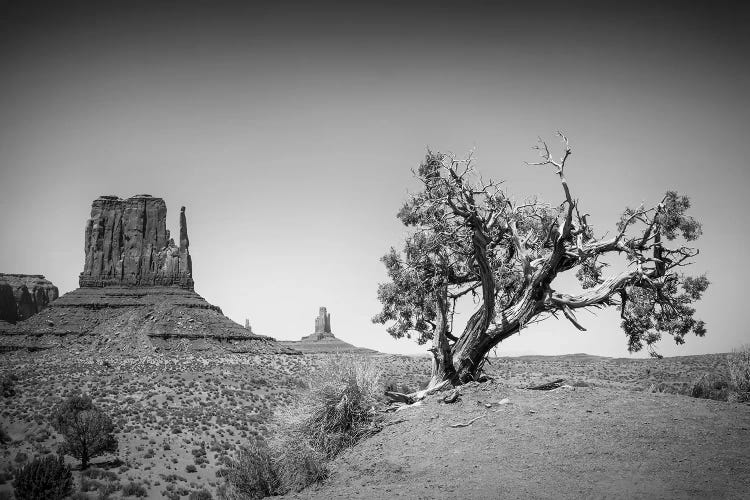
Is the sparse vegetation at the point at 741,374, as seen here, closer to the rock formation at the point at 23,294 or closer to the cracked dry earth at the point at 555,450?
the cracked dry earth at the point at 555,450

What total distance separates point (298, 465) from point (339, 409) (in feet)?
4.80

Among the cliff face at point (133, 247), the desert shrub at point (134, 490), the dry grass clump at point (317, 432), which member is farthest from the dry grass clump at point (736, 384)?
the cliff face at point (133, 247)

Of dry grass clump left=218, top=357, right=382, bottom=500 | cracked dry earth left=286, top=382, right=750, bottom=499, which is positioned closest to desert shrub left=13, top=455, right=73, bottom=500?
dry grass clump left=218, top=357, right=382, bottom=500

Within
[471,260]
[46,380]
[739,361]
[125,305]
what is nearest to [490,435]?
[471,260]

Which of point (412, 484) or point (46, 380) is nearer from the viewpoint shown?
point (412, 484)

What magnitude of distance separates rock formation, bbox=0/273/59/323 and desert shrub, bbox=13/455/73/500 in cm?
16538

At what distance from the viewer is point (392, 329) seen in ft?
46.2

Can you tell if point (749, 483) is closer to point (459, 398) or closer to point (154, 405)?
point (459, 398)

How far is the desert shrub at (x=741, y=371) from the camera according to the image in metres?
12.9

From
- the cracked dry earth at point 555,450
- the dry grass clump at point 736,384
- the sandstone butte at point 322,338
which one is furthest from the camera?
the sandstone butte at point 322,338

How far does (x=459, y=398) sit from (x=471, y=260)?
371 centimetres

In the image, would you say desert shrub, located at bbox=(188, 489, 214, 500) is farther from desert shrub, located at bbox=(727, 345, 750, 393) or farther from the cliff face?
the cliff face

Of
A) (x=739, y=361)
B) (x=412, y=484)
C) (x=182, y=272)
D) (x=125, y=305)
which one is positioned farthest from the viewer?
(x=182, y=272)

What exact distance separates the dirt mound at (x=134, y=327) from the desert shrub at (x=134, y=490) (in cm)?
5706
